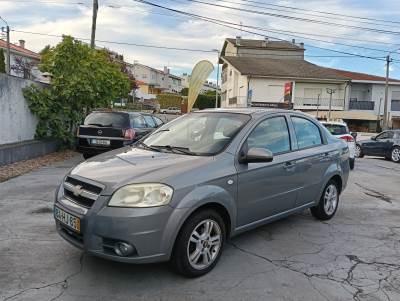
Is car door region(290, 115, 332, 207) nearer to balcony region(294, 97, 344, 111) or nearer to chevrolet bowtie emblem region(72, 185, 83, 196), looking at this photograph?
chevrolet bowtie emblem region(72, 185, 83, 196)

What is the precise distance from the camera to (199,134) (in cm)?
488

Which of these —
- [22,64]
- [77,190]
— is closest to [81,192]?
[77,190]

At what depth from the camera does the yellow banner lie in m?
12.0

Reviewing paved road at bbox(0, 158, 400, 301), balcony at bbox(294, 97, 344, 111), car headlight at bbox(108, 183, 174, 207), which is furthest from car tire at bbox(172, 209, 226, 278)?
balcony at bbox(294, 97, 344, 111)

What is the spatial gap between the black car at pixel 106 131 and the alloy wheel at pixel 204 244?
7.22 m

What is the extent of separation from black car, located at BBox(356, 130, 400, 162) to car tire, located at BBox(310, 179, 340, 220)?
12.2m

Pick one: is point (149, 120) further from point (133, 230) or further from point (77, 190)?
point (133, 230)

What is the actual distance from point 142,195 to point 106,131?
7.95 m

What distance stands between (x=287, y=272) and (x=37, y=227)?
324cm

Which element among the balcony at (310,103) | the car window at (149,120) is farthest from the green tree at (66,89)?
the balcony at (310,103)

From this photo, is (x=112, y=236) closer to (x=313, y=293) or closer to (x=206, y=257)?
(x=206, y=257)

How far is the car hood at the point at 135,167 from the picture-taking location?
3.73 metres

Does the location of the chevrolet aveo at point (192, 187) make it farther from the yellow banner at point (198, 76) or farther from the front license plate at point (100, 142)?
the yellow banner at point (198, 76)

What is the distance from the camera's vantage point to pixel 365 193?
857 centimetres
